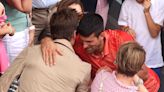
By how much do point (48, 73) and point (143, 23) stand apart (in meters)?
1.09

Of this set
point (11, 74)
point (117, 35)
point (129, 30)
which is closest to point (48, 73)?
point (11, 74)

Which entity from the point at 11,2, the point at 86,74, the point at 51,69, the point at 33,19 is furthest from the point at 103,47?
the point at 33,19

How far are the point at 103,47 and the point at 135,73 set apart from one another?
0.39m

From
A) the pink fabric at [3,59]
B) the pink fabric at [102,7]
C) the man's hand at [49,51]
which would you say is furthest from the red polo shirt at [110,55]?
the pink fabric at [102,7]

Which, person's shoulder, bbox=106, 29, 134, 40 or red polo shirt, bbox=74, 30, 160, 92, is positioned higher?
person's shoulder, bbox=106, 29, 134, 40

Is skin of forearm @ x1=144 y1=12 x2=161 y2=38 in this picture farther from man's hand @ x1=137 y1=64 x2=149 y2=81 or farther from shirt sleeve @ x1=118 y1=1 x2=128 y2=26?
man's hand @ x1=137 y1=64 x2=149 y2=81

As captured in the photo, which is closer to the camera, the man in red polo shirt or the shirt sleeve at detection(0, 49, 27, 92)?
the shirt sleeve at detection(0, 49, 27, 92)

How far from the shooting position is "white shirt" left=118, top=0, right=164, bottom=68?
2.98 meters

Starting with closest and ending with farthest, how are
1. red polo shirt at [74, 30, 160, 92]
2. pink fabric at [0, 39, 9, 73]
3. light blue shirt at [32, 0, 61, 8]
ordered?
1. pink fabric at [0, 39, 9, 73]
2. red polo shirt at [74, 30, 160, 92]
3. light blue shirt at [32, 0, 61, 8]

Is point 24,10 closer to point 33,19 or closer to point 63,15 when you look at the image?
point 63,15

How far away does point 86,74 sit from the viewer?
90.4 inches

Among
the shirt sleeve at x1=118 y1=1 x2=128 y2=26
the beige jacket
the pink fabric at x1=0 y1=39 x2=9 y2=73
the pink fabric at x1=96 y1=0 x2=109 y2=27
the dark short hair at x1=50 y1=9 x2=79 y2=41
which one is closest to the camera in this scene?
the beige jacket

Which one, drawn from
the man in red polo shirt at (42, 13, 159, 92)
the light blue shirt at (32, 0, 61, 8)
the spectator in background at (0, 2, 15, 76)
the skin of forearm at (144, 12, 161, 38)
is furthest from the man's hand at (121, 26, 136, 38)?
the spectator in background at (0, 2, 15, 76)

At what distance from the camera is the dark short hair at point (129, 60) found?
222 centimetres
